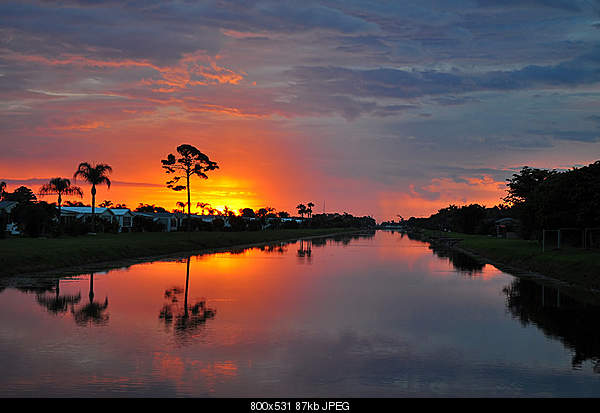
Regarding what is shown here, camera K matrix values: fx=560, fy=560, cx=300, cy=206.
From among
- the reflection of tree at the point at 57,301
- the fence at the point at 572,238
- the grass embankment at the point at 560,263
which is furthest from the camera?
the fence at the point at 572,238

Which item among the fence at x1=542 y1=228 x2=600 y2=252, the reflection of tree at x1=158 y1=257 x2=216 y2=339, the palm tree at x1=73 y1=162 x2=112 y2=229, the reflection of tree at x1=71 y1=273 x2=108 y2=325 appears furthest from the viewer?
the palm tree at x1=73 y1=162 x2=112 y2=229

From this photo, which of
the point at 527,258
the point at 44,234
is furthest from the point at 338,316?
the point at 44,234

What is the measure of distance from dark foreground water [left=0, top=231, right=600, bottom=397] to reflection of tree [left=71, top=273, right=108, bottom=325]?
3cm

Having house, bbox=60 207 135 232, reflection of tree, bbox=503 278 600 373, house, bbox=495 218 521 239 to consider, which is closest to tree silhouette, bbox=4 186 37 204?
house, bbox=60 207 135 232

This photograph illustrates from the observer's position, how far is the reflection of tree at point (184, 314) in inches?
589

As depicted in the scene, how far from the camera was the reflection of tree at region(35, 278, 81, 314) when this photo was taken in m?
18.1

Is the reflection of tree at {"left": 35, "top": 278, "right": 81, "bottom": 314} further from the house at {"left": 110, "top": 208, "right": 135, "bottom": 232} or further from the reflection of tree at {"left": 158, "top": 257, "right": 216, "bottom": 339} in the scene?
the house at {"left": 110, "top": 208, "right": 135, "bottom": 232}

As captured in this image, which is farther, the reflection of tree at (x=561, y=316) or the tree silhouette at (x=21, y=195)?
the tree silhouette at (x=21, y=195)

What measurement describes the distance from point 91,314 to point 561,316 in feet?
48.8

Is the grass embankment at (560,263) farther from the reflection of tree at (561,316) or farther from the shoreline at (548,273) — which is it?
the reflection of tree at (561,316)

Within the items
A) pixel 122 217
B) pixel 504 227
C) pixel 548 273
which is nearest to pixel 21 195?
pixel 122 217

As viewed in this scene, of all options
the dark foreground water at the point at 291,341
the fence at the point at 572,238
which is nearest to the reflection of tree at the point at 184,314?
the dark foreground water at the point at 291,341

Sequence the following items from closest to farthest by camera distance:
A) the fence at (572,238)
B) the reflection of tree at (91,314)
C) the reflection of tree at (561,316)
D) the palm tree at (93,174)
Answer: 1. the reflection of tree at (561,316)
2. the reflection of tree at (91,314)
3. the fence at (572,238)
4. the palm tree at (93,174)

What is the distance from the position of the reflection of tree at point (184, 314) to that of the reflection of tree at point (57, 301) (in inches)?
126
